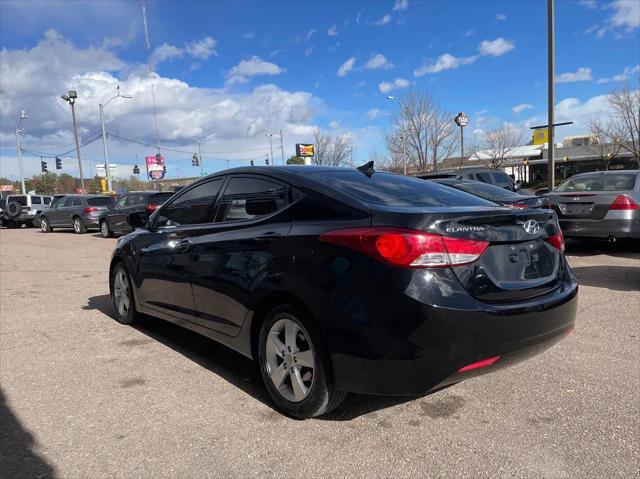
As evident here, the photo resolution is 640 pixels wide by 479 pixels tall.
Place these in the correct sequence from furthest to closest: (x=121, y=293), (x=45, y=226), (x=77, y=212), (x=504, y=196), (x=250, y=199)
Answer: (x=45, y=226) → (x=77, y=212) → (x=504, y=196) → (x=121, y=293) → (x=250, y=199)

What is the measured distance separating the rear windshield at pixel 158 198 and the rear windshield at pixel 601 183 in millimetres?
10757

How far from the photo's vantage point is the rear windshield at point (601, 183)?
30.0 ft

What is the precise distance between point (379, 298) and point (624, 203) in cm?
764

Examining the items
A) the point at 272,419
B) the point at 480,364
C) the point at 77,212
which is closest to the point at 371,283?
the point at 480,364

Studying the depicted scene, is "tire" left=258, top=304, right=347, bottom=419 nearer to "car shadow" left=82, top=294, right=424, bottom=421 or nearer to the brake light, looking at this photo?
"car shadow" left=82, top=294, right=424, bottom=421

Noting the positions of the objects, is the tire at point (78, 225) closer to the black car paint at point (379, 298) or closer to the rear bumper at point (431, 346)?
the black car paint at point (379, 298)

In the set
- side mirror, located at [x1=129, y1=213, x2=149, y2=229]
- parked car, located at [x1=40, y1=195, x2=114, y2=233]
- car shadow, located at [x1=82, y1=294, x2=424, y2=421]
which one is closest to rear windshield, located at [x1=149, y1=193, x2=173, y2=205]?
parked car, located at [x1=40, y1=195, x2=114, y2=233]

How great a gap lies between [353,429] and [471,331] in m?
0.99

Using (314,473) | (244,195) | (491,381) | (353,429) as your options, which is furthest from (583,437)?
(244,195)

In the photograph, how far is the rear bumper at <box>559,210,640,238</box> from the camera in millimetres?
8641

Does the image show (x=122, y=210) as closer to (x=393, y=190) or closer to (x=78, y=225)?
(x=78, y=225)

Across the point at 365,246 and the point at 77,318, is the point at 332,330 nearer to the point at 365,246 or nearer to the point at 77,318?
the point at 365,246

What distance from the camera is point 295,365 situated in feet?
10.8

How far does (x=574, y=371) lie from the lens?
3986mm
